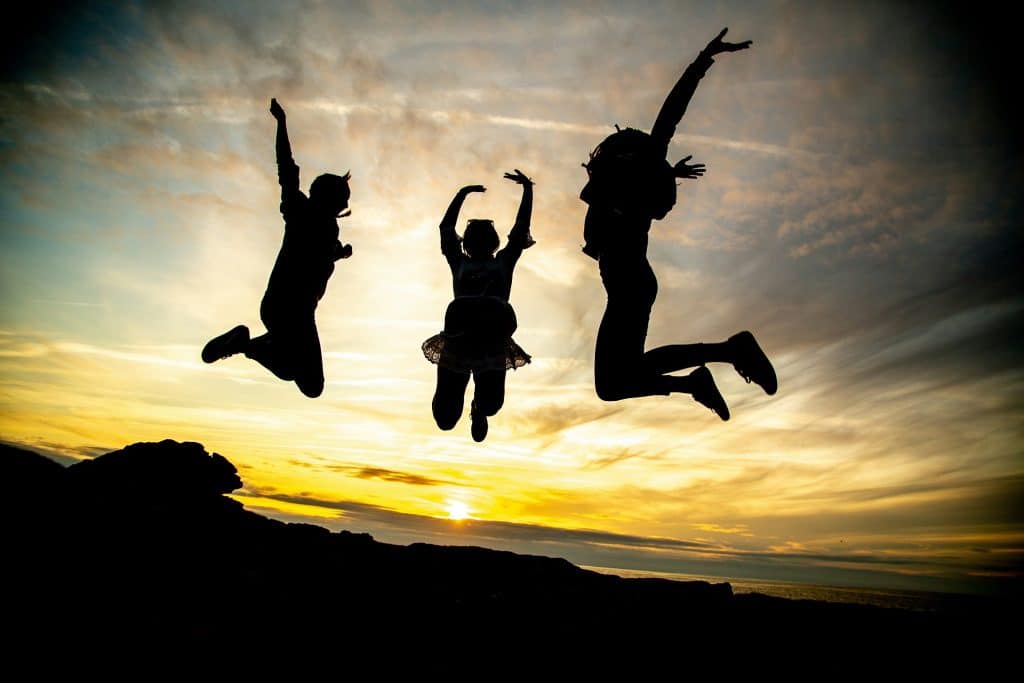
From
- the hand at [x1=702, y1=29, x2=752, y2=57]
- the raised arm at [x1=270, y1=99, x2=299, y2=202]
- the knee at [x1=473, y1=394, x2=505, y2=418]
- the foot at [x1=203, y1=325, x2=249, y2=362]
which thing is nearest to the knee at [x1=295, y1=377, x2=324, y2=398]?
the foot at [x1=203, y1=325, x2=249, y2=362]

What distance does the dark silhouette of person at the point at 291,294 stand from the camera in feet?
16.9

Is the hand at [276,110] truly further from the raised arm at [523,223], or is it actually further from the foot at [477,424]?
the foot at [477,424]

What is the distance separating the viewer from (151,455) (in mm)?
9578

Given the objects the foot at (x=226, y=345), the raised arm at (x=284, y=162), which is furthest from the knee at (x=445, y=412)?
the raised arm at (x=284, y=162)

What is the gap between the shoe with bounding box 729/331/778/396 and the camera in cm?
445

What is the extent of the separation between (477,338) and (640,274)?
229 cm

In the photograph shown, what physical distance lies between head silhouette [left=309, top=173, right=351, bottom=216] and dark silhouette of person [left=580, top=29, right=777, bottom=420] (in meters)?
2.74

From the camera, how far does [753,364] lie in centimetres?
447

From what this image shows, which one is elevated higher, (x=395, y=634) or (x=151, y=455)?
(x=151, y=455)

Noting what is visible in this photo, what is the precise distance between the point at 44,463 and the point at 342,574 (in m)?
4.26

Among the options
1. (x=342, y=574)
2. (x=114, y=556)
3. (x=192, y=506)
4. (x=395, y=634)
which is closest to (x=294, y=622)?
(x=395, y=634)

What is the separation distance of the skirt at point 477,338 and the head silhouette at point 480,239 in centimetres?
74

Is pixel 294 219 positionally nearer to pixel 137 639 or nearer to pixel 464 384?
pixel 464 384

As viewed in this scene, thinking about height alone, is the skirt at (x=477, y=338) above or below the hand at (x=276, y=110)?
below
